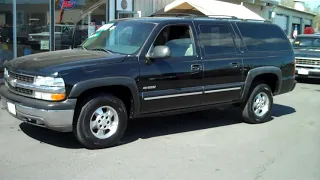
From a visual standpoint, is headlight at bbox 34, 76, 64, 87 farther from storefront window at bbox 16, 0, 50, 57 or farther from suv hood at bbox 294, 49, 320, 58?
suv hood at bbox 294, 49, 320, 58

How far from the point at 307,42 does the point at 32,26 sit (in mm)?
10565

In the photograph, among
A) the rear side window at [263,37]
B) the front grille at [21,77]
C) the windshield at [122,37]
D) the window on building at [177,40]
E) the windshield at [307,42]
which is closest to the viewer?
the front grille at [21,77]

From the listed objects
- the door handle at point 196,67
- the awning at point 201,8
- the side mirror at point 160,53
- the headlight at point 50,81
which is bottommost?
the headlight at point 50,81

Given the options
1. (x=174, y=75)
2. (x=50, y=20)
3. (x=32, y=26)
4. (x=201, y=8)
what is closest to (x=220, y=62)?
(x=174, y=75)

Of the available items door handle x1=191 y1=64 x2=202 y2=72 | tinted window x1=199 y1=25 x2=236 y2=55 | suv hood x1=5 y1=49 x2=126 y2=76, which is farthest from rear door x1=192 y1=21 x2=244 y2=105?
suv hood x1=5 y1=49 x2=126 y2=76

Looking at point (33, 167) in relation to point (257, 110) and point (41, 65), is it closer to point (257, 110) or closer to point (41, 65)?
point (41, 65)

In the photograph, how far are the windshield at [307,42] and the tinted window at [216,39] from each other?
31.7 feet

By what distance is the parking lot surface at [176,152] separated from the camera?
4809 mm

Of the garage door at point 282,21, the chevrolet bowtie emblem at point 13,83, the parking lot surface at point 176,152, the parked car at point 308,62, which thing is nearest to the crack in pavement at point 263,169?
the parking lot surface at point 176,152

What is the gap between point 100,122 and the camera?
18.3ft

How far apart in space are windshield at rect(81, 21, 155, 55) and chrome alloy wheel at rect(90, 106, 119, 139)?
2.95 feet

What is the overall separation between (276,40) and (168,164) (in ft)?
13.5

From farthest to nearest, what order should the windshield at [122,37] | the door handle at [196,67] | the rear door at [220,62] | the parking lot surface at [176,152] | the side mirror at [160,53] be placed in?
the rear door at [220,62] → the door handle at [196,67] → the windshield at [122,37] → the side mirror at [160,53] → the parking lot surface at [176,152]

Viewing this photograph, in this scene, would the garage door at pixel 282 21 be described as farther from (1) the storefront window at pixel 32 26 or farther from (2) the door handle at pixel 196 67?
(2) the door handle at pixel 196 67
